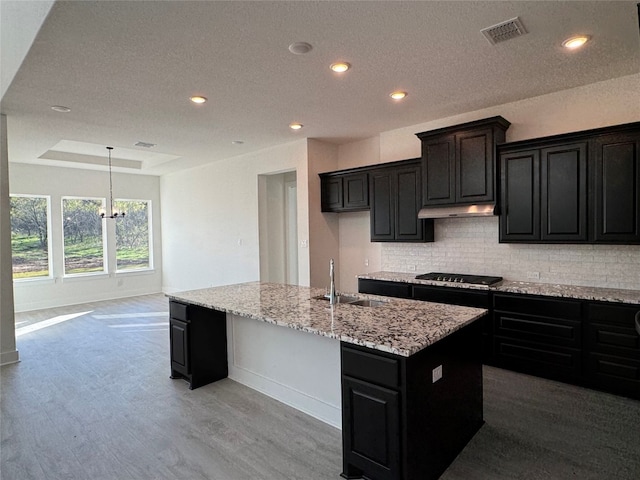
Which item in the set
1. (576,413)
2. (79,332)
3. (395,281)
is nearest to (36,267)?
(79,332)

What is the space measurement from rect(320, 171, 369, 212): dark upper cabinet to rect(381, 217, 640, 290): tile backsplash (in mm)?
747

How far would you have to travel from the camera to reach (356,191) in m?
5.18

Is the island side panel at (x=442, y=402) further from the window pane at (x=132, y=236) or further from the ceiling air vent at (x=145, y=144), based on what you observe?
the window pane at (x=132, y=236)

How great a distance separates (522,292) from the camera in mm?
3428

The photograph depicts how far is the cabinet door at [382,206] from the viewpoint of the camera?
4773 mm

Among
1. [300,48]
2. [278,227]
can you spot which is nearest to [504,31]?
[300,48]

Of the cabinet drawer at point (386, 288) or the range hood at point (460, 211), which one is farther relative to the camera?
the cabinet drawer at point (386, 288)

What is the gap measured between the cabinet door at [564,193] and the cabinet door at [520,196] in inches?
2.4

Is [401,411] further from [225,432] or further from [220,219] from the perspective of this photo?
[220,219]

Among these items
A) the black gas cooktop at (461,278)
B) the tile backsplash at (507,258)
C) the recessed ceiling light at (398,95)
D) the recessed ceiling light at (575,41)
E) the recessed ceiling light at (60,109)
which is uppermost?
the recessed ceiling light at (60,109)

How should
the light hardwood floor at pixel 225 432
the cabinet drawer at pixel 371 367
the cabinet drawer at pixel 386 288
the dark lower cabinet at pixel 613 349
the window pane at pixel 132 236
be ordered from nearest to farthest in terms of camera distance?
the cabinet drawer at pixel 371 367
the light hardwood floor at pixel 225 432
the dark lower cabinet at pixel 613 349
the cabinet drawer at pixel 386 288
the window pane at pixel 132 236

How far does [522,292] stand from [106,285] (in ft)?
26.6

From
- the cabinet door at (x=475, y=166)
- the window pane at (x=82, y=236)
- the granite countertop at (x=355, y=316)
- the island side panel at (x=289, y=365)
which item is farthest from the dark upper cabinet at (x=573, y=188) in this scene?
the window pane at (x=82, y=236)

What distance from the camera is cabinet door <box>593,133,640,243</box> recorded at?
3055 mm
